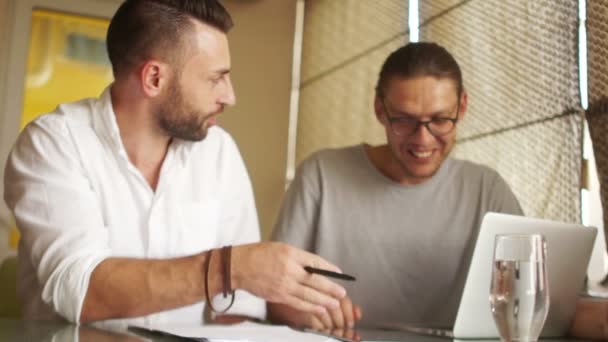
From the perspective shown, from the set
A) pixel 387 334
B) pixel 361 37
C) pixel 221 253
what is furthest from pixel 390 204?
pixel 361 37

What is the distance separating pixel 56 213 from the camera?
129 cm

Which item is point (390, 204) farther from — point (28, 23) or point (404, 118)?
point (28, 23)

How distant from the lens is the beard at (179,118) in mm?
1560

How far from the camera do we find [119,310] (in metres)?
1.21

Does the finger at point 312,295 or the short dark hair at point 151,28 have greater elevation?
the short dark hair at point 151,28

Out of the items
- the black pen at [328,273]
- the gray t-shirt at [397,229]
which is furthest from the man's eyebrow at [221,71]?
the black pen at [328,273]

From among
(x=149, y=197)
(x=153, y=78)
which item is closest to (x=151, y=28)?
(x=153, y=78)

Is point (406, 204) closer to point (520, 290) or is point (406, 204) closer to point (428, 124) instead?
point (428, 124)

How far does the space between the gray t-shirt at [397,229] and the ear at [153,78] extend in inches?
19.3

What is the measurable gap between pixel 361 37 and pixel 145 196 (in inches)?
69.9

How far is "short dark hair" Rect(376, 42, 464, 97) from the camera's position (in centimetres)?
171

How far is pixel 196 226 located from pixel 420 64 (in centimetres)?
70

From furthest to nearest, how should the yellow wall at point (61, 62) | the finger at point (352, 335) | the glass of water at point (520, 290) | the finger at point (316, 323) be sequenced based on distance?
the yellow wall at point (61, 62)
the finger at point (316, 323)
the finger at point (352, 335)
the glass of water at point (520, 290)

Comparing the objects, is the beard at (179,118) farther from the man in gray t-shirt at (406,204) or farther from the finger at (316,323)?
the finger at (316,323)
